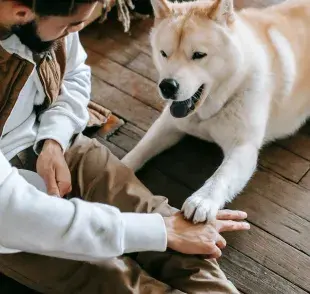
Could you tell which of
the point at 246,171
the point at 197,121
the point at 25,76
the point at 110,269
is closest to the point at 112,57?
the point at 197,121

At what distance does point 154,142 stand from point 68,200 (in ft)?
2.13

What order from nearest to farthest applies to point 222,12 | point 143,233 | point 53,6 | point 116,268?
point 53,6
point 143,233
point 116,268
point 222,12

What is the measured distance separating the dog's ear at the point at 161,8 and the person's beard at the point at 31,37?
1.38ft

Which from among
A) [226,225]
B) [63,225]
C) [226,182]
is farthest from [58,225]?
[226,182]

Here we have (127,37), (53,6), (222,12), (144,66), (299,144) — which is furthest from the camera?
(127,37)

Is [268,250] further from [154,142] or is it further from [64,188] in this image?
[64,188]

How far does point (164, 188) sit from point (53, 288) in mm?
531

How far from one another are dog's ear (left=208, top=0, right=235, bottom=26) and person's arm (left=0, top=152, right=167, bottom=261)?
0.61 metres

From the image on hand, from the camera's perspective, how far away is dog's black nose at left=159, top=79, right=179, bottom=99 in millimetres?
1318

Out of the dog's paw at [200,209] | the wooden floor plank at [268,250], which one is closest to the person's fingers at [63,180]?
the dog's paw at [200,209]

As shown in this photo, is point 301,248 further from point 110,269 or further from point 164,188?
point 110,269

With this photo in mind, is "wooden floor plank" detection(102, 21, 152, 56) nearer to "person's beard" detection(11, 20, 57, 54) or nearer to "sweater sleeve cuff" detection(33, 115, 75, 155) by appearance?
"sweater sleeve cuff" detection(33, 115, 75, 155)

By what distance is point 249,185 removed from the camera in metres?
1.52

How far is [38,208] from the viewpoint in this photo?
0.88 meters
